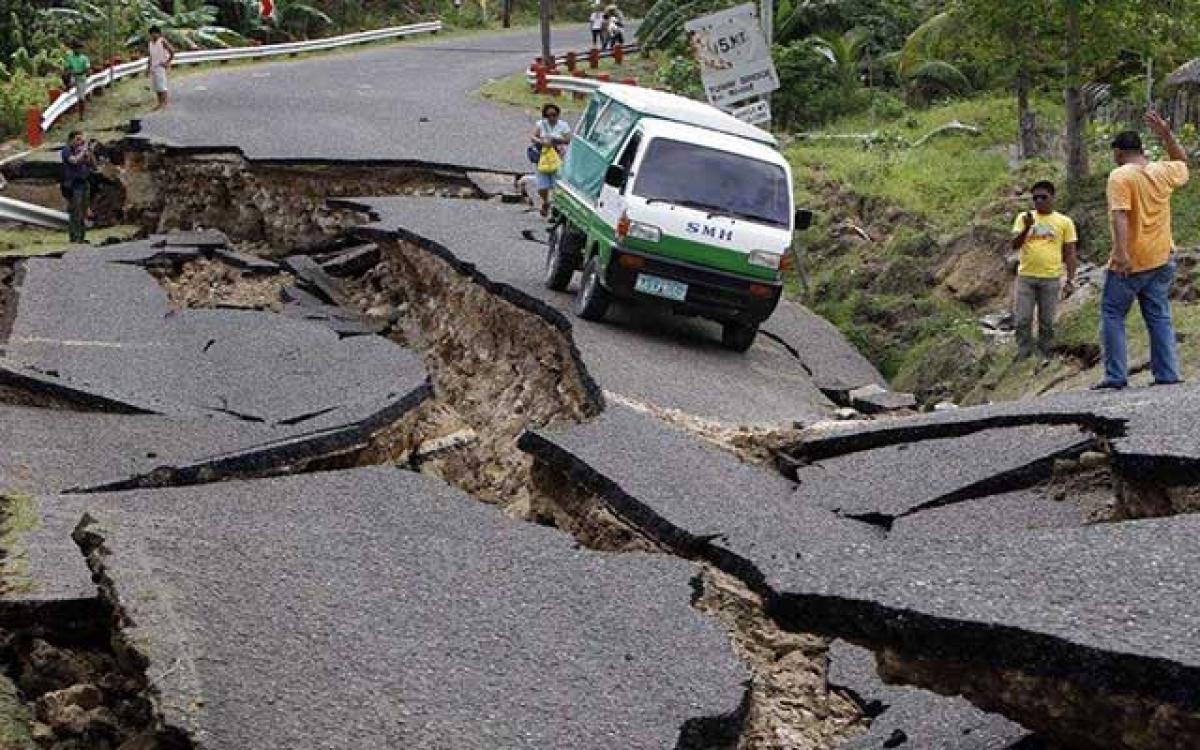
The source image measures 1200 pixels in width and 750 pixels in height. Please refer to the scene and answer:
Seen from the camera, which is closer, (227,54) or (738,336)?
(738,336)

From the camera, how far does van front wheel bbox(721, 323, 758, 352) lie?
15.6m

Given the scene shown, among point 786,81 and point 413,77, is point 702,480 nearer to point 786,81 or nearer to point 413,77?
point 786,81

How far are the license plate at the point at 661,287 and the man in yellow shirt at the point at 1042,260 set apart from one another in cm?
306

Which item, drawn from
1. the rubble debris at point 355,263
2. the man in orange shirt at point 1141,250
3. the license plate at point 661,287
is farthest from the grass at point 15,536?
the rubble debris at point 355,263

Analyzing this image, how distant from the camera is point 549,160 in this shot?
1973 centimetres

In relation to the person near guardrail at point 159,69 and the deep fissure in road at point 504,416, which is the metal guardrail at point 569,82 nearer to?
the person near guardrail at point 159,69

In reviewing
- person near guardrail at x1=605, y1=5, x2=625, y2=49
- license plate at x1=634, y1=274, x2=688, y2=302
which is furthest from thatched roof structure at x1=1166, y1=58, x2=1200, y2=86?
person near guardrail at x1=605, y1=5, x2=625, y2=49

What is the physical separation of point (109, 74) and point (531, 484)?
21242 millimetres

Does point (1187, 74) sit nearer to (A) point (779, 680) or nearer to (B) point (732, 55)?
(B) point (732, 55)

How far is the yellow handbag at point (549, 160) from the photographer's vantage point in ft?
64.7

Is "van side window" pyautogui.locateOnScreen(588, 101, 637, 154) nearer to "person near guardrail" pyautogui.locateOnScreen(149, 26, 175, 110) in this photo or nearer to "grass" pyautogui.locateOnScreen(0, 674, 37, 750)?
"grass" pyautogui.locateOnScreen(0, 674, 37, 750)

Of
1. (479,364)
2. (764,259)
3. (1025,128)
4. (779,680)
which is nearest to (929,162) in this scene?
(1025,128)

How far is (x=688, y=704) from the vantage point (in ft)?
22.0

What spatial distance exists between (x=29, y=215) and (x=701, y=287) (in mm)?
10925
